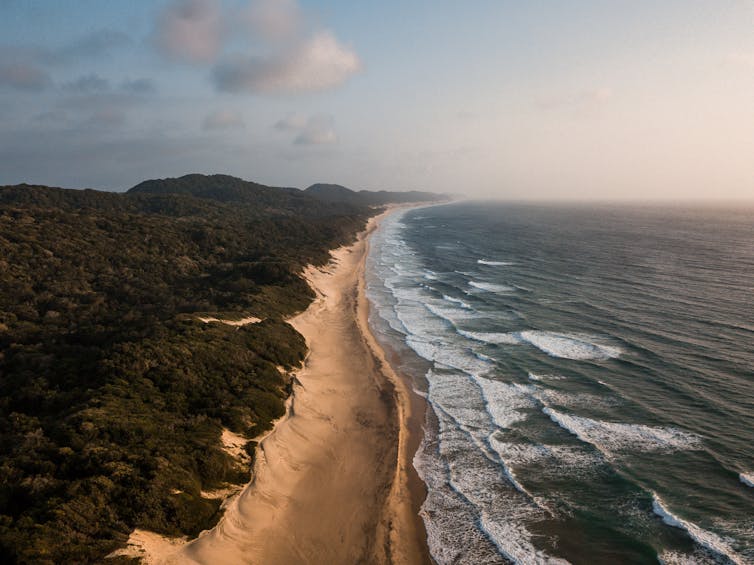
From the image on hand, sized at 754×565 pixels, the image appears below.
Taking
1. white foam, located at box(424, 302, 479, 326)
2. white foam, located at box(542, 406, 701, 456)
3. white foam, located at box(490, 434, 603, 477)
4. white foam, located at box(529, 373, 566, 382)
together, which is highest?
white foam, located at box(424, 302, 479, 326)

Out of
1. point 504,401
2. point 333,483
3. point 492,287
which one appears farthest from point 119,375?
point 492,287

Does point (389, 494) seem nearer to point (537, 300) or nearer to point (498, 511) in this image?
point (498, 511)

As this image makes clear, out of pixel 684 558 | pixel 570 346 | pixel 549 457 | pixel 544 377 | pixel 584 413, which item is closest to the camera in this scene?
pixel 684 558

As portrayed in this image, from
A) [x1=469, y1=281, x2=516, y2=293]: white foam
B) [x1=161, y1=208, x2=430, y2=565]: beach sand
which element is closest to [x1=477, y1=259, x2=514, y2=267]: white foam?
[x1=469, y1=281, x2=516, y2=293]: white foam

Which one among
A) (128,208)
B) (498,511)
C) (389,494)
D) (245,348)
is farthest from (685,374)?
(128,208)

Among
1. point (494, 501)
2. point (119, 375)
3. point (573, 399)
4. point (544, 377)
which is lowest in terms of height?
point (494, 501)

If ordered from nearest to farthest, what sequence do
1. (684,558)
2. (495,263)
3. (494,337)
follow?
1. (684,558)
2. (494,337)
3. (495,263)

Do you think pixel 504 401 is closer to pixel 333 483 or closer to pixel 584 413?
pixel 584 413

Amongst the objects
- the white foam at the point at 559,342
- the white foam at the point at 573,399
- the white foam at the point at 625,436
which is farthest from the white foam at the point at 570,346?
the white foam at the point at 625,436

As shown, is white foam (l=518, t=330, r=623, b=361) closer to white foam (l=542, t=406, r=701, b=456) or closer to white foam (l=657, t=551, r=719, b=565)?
white foam (l=542, t=406, r=701, b=456)
